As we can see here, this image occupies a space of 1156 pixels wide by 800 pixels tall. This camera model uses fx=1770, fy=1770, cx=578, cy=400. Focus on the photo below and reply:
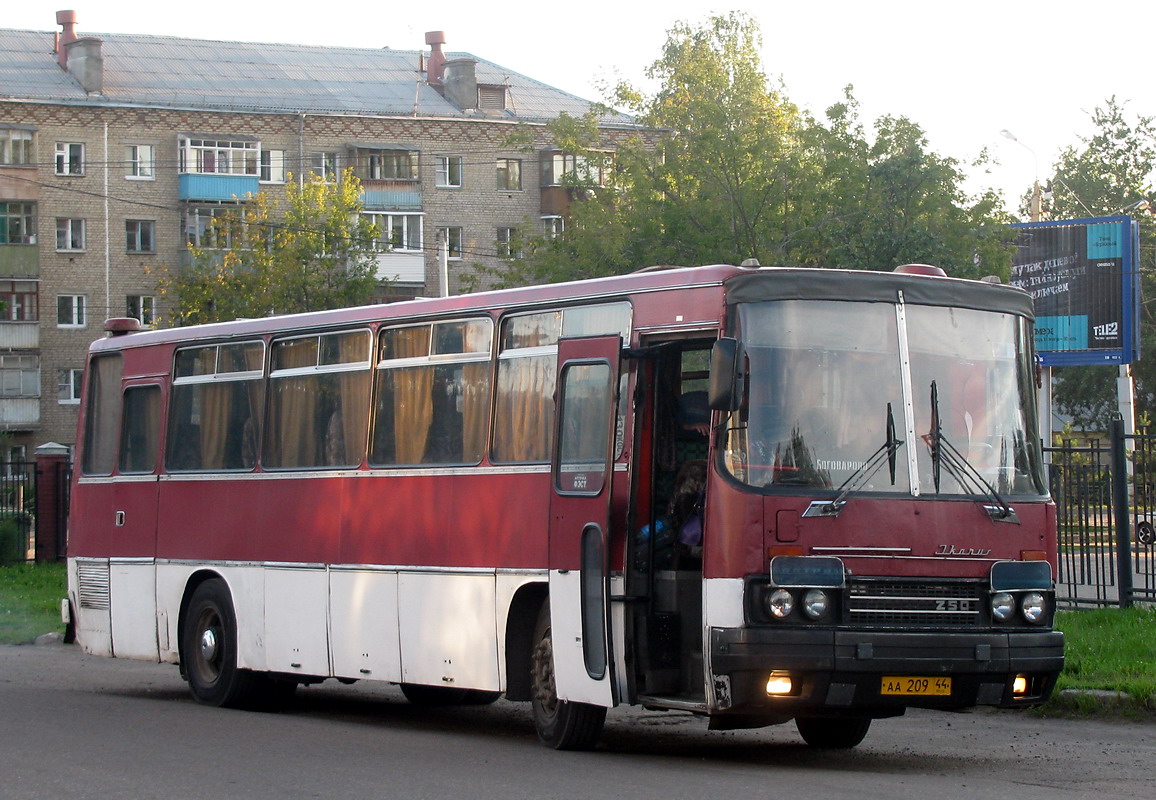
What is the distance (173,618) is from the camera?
605 inches

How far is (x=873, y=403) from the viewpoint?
10266 mm

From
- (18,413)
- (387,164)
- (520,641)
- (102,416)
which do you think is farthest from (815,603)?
(387,164)

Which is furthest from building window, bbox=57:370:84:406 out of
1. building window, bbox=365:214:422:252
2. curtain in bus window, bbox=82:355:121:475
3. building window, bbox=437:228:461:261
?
curtain in bus window, bbox=82:355:121:475

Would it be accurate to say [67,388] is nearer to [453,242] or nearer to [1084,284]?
[453,242]

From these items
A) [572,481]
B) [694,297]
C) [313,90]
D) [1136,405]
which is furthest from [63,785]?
[1136,405]

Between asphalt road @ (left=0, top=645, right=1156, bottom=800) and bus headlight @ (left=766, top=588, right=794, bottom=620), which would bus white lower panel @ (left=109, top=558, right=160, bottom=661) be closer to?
asphalt road @ (left=0, top=645, right=1156, bottom=800)

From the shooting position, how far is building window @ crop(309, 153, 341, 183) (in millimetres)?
68250

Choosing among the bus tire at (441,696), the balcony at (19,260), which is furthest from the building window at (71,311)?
the bus tire at (441,696)

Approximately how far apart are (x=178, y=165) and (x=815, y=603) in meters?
59.3

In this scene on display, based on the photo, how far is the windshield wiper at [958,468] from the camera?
1033 cm

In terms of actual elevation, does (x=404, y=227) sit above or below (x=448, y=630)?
above

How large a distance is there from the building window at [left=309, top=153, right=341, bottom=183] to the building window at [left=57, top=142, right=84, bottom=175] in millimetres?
8566

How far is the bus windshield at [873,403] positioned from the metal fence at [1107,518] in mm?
6635

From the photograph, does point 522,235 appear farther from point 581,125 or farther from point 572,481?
point 572,481
